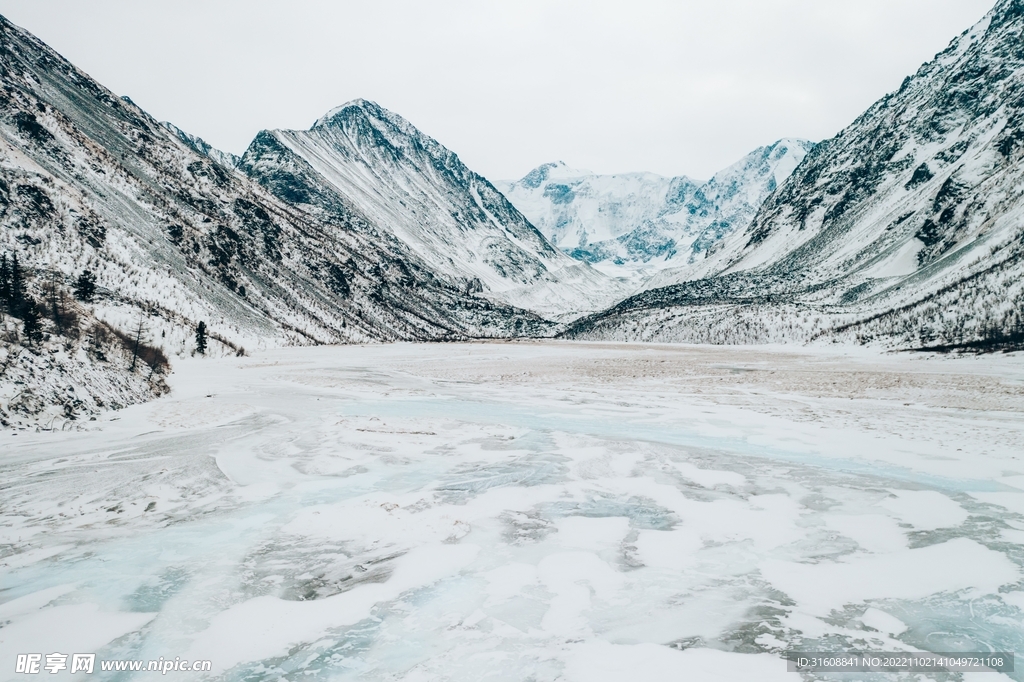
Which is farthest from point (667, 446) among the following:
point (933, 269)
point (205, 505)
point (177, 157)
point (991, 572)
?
point (177, 157)

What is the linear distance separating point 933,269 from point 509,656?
93.2 meters

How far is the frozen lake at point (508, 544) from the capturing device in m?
5.33

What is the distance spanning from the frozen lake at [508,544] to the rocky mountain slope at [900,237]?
40221mm

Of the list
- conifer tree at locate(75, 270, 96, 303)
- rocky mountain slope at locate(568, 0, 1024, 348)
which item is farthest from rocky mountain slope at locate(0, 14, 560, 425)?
rocky mountain slope at locate(568, 0, 1024, 348)

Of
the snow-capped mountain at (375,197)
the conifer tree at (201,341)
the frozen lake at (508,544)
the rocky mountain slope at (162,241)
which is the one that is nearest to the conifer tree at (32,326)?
the rocky mountain slope at (162,241)

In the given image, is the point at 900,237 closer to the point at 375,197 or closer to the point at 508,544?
the point at 508,544

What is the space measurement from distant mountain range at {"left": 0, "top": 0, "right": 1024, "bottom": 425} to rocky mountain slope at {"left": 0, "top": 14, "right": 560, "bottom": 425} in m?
0.31


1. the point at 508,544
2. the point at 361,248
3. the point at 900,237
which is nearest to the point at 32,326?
Answer: the point at 508,544

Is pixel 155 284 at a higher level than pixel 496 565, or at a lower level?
higher

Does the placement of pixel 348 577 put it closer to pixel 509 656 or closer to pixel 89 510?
pixel 509 656

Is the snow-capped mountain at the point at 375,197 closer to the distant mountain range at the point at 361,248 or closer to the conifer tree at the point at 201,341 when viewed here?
the distant mountain range at the point at 361,248

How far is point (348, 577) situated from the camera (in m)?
6.75

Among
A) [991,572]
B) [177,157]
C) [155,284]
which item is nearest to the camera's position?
[991,572]

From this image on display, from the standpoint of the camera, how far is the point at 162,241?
65.2 metres
